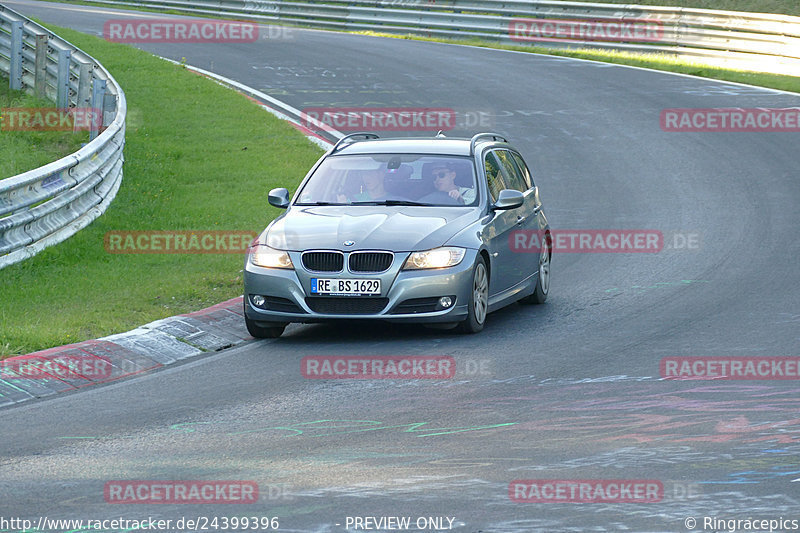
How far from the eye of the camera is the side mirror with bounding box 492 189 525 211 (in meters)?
12.0

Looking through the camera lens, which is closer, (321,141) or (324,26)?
(321,141)

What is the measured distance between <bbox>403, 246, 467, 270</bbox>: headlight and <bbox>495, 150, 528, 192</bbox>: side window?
6.94 feet

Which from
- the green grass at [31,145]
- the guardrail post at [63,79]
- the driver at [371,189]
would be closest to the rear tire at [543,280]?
the driver at [371,189]

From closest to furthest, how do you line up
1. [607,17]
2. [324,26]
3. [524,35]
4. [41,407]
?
[41,407] → [607,17] → [524,35] → [324,26]

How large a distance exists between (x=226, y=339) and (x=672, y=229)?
7.34 metres

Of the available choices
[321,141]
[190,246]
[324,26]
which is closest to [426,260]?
[190,246]

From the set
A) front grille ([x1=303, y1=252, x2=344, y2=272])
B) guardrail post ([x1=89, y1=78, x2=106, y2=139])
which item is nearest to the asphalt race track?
front grille ([x1=303, y1=252, x2=344, y2=272])

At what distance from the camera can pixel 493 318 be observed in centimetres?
1249

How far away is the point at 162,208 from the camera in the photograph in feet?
55.3

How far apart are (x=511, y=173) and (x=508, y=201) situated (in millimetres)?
1427

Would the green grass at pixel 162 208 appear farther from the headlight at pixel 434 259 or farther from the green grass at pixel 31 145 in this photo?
the headlight at pixel 434 259

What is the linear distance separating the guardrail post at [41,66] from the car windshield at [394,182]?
10.7m

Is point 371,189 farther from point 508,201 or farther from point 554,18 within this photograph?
point 554,18

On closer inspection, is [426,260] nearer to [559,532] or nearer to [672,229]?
[559,532]
